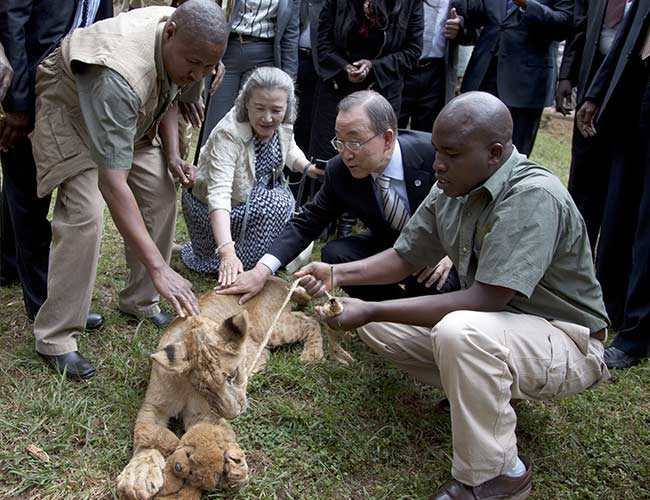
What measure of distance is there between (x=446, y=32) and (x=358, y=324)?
4081mm

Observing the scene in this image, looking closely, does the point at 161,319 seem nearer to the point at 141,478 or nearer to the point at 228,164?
the point at 228,164

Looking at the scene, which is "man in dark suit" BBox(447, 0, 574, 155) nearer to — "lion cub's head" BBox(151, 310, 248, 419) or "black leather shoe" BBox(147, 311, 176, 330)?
"black leather shoe" BBox(147, 311, 176, 330)

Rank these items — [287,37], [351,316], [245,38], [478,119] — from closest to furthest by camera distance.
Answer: [478,119], [351,316], [245,38], [287,37]

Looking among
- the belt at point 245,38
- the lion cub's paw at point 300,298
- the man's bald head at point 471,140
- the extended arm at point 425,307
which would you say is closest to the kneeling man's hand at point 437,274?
the lion cub's paw at point 300,298

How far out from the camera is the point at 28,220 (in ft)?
13.4

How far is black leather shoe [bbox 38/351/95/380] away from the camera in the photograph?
12.6 feet

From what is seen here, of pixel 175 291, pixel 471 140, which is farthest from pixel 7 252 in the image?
pixel 471 140

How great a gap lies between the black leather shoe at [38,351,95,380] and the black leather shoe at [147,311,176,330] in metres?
0.68

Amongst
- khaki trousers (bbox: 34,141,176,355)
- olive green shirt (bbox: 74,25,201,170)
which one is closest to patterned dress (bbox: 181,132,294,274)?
khaki trousers (bbox: 34,141,176,355)

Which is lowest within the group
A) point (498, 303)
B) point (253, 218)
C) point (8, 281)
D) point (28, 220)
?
point (8, 281)

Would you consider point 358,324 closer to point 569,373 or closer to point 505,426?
point 505,426

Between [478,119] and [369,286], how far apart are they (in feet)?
5.40

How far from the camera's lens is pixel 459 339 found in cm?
294

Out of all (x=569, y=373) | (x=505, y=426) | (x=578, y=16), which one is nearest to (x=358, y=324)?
(x=505, y=426)
